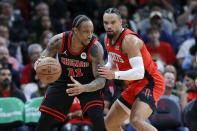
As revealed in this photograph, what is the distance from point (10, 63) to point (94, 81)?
4.22 meters

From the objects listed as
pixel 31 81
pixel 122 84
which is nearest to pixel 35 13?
pixel 31 81

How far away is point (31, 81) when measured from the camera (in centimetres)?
932

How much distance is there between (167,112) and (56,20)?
507 cm

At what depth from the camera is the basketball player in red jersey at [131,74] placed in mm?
5578

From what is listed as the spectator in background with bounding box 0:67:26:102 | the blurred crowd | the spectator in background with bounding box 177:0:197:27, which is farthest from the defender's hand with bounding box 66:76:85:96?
the spectator in background with bounding box 177:0:197:27

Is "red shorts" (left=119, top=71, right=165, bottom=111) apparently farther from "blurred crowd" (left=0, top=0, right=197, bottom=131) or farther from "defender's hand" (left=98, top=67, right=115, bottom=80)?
"blurred crowd" (left=0, top=0, right=197, bottom=131)

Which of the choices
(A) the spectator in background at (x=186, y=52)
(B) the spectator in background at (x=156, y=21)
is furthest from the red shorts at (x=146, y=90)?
(B) the spectator in background at (x=156, y=21)

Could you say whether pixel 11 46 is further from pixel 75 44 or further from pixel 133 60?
pixel 133 60

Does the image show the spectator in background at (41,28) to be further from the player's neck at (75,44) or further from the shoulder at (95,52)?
the shoulder at (95,52)

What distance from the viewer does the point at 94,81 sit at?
5730 mm

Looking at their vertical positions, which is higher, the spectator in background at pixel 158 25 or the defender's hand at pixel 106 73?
the spectator in background at pixel 158 25

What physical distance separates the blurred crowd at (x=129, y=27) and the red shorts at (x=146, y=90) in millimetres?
1351

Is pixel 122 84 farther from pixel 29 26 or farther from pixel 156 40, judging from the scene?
pixel 29 26

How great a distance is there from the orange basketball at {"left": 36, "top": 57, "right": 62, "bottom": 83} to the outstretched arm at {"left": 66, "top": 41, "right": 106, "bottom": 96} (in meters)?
0.25
